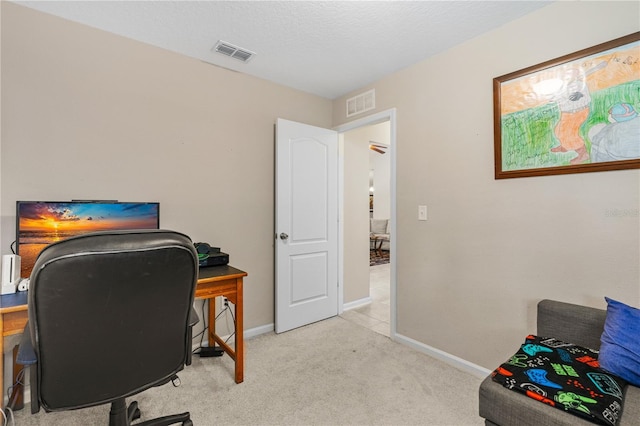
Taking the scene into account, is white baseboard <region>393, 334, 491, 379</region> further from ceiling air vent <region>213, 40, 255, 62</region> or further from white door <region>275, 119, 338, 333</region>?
ceiling air vent <region>213, 40, 255, 62</region>

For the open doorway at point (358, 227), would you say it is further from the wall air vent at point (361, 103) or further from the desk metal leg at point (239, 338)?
the desk metal leg at point (239, 338)

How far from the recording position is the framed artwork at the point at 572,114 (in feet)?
5.23

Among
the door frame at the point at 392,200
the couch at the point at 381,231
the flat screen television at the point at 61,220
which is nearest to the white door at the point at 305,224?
the door frame at the point at 392,200

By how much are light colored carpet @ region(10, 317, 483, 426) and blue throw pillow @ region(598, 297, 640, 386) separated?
0.75 metres

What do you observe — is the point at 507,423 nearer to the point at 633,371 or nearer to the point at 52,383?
the point at 633,371

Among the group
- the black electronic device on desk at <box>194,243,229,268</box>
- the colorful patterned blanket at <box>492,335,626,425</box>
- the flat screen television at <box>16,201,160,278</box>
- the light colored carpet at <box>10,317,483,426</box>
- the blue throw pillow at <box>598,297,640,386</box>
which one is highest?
the flat screen television at <box>16,201,160,278</box>

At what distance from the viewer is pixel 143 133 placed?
2297mm

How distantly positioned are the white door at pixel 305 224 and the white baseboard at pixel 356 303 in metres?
0.24

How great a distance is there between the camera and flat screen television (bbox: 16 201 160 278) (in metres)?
1.81

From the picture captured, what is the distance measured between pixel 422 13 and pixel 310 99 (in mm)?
1555

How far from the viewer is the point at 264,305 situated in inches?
116

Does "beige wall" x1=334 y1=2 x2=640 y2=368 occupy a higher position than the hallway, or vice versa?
"beige wall" x1=334 y1=2 x2=640 y2=368

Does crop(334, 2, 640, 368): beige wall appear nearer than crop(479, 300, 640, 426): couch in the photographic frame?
No

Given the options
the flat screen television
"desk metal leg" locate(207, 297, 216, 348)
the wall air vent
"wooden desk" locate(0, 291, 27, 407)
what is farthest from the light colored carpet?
the wall air vent
